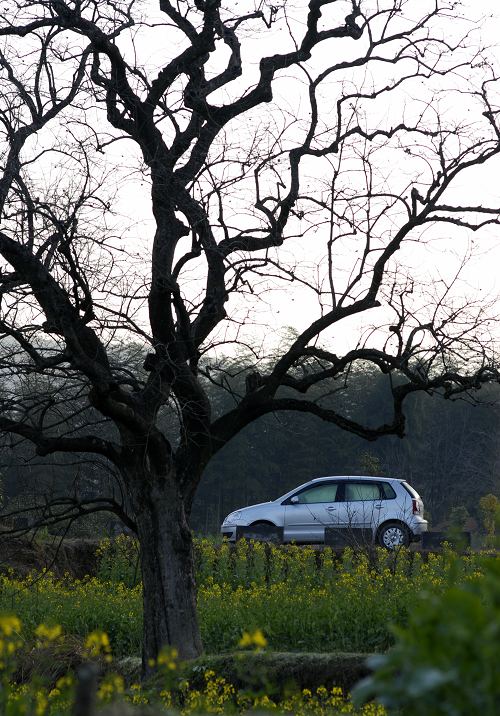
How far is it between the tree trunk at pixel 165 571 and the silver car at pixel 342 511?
10.8 m

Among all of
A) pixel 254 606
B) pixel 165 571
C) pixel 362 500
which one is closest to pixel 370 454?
pixel 362 500

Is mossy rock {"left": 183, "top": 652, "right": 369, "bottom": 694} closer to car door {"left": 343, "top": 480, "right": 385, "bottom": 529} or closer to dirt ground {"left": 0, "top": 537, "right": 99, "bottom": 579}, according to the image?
dirt ground {"left": 0, "top": 537, "right": 99, "bottom": 579}

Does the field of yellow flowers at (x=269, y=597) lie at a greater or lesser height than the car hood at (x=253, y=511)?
lesser

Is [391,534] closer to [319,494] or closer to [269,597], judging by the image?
[319,494]

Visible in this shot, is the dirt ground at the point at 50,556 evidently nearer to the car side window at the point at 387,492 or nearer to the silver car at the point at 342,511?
the silver car at the point at 342,511

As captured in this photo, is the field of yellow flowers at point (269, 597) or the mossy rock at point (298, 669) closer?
the mossy rock at point (298, 669)

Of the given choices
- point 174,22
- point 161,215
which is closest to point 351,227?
point 161,215

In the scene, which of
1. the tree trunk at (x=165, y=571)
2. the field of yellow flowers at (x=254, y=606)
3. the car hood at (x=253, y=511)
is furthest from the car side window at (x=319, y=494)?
the tree trunk at (x=165, y=571)

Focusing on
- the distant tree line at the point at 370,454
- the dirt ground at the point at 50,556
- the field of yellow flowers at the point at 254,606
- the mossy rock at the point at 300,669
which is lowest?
the mossy rock at the point at 300,669

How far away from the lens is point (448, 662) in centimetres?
184

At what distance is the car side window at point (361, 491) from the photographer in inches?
782

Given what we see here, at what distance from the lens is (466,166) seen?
9055mm

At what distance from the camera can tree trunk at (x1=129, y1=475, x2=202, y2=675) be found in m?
8.47

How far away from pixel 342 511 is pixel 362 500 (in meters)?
0.57
